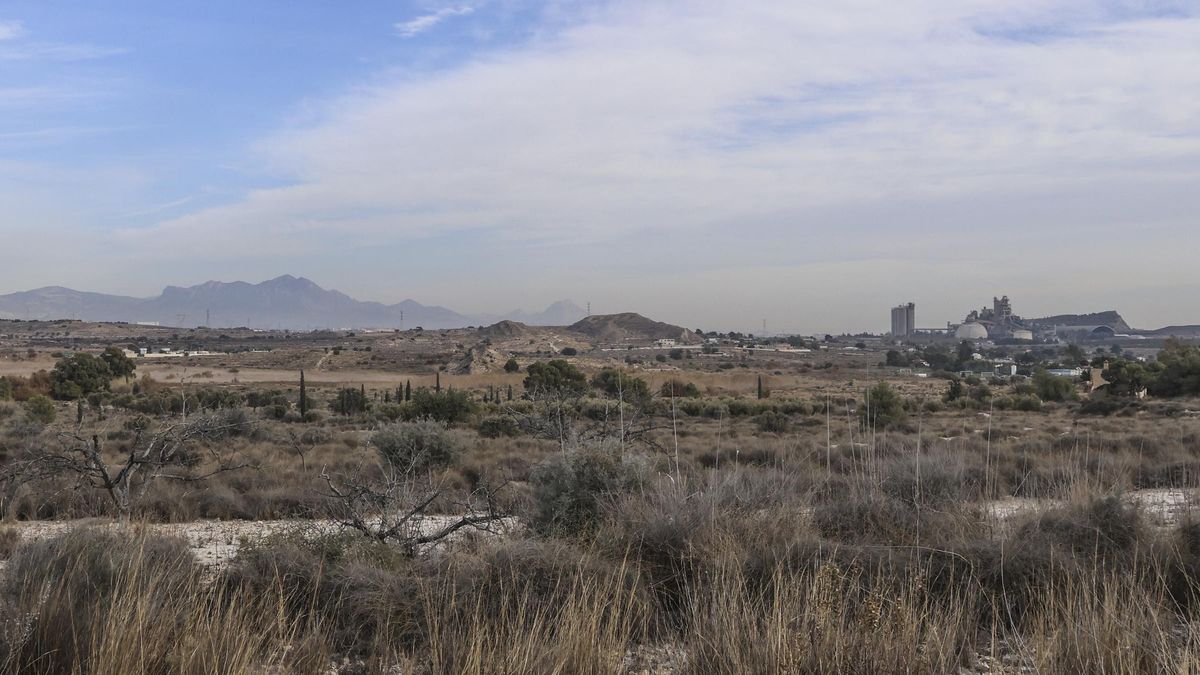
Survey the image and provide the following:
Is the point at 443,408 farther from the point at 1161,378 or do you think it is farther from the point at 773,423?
the point at 1161,378

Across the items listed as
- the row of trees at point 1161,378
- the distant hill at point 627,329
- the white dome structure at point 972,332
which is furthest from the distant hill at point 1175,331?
the row of trees at point 1161,378

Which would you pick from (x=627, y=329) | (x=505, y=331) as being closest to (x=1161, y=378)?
(x=505, y=331)

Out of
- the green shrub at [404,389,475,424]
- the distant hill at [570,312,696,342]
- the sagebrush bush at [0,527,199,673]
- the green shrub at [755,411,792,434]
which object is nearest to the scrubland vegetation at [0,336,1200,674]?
the sagebrush bush at [0,527,199,673]

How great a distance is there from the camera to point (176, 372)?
70.2m

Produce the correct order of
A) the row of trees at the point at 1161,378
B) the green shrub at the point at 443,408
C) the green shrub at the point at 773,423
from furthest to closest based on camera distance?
1. the row of trees at the point at 1161,378
2. the green shrub at the point at 443,408
3. the green shrub at the point at 773,423

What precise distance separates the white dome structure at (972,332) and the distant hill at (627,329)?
189 ft

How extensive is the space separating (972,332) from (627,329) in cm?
7106

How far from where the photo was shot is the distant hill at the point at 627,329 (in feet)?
477

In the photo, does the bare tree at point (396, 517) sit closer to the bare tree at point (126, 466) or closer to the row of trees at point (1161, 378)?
the bare tree at point (126, 466)

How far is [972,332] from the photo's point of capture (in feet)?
572

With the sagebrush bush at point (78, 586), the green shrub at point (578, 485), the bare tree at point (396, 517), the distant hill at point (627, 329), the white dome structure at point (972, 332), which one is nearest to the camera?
the sagebrush bush at point (78, 586)

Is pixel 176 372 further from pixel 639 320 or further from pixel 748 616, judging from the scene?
pixel 639 320

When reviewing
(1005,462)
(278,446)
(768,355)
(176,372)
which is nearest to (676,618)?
(1005,462)

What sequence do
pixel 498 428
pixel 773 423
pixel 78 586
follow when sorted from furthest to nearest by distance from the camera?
pixel 773 423 < pixel 498 428 < pixel 78 586
